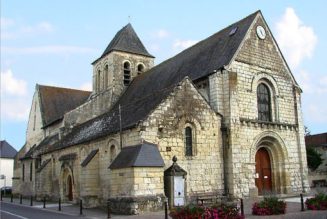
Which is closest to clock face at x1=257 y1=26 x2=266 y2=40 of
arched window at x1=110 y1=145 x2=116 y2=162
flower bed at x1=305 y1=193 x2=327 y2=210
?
arched window at x1=110 y1=145 x2=116 y2=162

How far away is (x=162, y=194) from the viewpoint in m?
17.4

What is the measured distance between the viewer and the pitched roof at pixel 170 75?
20.4 meters

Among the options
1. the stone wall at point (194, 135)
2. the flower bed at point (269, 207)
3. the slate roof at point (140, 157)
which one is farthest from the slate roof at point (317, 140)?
the flower bed at point (269, 207)

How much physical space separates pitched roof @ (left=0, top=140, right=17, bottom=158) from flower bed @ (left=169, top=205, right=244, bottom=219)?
48.4 m

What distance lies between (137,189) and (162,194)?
1299mm

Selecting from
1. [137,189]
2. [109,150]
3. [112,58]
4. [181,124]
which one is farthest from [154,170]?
[112,58]

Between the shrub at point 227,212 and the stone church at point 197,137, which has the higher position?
the stone church at point 197,137

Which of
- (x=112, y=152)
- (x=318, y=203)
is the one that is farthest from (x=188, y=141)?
(x=318, y=203)

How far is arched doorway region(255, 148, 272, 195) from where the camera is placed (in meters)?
22.6

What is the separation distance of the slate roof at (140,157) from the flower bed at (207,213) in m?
4.58

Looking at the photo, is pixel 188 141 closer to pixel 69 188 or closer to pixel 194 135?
pixel 194 135

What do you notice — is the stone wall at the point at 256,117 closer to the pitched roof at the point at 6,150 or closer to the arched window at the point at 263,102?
the arched window at the point at 263,102

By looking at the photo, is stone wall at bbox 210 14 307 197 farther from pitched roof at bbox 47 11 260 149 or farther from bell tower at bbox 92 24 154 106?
bell tower at bbox 92 24 154 106

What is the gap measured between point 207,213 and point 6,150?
1984 inches
